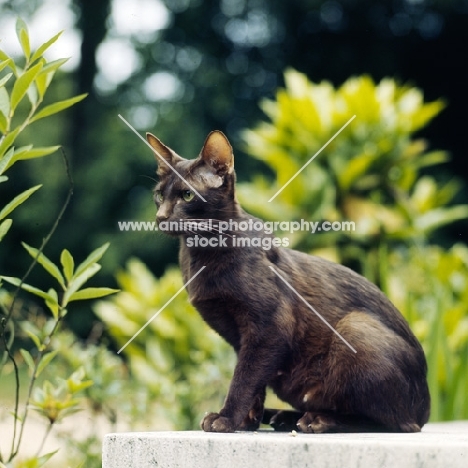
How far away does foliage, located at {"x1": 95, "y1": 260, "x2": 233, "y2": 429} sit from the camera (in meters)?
3.64

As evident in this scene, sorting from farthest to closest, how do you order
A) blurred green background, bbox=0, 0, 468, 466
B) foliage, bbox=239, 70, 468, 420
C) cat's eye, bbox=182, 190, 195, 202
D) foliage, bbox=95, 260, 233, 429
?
blurred green background, bbox=0, 0, 468, 466
foliage, bbox=239, 70, 468, 420
foliage, bbox=95, 260, 233, 429
cat's eye, bbox=182, 190, 195, 202

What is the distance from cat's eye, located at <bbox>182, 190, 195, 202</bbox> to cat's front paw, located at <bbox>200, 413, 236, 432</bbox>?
0.56 m

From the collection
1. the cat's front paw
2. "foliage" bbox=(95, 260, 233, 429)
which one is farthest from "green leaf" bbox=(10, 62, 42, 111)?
"foliage" bbox=(95, 260, 233, 429)

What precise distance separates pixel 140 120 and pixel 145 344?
4902mm

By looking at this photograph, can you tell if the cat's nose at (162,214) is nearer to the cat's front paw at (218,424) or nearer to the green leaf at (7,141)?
the green leaf at (7,141)

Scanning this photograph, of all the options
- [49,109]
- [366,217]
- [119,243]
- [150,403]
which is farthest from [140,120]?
[49,109]

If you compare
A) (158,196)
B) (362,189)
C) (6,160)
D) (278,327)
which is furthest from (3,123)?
(362,189)

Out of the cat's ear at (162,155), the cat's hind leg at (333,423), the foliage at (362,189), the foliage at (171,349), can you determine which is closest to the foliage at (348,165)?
the foliage at (362,189)

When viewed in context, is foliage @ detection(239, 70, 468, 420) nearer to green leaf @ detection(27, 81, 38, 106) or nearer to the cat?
the cat

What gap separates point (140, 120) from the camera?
938 cm

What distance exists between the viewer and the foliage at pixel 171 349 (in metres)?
3.64

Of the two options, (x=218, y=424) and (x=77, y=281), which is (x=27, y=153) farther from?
(x=218, y=424)

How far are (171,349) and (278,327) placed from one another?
278 centimetres

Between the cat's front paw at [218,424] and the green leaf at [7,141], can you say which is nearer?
the green leaf at [7,141]
